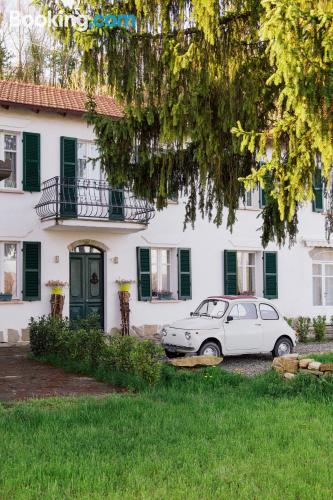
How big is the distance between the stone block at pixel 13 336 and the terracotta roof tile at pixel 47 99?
6.22 m

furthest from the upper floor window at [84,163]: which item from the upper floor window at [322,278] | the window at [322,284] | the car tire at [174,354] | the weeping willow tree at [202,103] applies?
the weeping willow tree at [202,103]

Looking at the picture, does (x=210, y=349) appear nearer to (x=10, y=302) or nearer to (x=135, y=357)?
(x=135, y=357)

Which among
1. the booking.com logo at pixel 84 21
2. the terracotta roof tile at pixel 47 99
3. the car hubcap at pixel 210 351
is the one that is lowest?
the car hubcap at pixel 210 351

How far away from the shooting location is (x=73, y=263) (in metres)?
Answer: 18.6

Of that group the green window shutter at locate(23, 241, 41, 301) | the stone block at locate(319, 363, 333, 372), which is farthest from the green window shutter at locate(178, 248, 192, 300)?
the stone block at locate(319, 363, 333, 372)

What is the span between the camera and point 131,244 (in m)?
19.3

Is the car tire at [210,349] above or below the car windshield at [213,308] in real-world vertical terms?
below

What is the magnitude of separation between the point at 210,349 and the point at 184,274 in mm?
6350

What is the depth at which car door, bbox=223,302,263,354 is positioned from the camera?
1407 cm

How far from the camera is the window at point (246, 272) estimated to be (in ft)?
70.3

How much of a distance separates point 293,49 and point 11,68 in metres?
24.2

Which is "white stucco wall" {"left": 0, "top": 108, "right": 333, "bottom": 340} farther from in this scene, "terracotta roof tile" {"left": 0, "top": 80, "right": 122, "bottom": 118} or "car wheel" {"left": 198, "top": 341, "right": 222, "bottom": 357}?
"car wheel" {"left": 198, "top": 341, "right": 222, "bottom": 357}

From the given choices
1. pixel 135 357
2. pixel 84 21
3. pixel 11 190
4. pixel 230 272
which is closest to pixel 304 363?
pixel 135 357

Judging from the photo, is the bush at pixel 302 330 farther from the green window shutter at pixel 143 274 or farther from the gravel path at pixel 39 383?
the gravel path at pixel 39 383
